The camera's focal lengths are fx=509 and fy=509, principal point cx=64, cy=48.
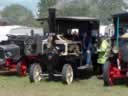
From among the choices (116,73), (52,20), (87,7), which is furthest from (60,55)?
(87,7)

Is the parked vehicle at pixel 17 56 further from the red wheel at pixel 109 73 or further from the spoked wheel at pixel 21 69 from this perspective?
the red wheel at pixel 109 73

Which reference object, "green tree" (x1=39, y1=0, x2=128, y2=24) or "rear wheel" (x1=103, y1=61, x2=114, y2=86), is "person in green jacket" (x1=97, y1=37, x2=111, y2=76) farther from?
"green tree" (x1=39, y1=0, x2=128, y2=24)

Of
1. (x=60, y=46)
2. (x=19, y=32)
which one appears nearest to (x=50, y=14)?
(x=60, y=46)

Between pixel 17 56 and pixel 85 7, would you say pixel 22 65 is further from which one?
pixel 85 7

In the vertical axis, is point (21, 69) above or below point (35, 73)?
below

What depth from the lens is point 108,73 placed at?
663 inches

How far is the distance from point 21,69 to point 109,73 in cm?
536

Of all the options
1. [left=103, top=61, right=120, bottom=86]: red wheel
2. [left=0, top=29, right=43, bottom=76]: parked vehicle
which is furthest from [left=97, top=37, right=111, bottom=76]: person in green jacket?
[left=0, top=29, right=43, bottom=76]: parked vehicle

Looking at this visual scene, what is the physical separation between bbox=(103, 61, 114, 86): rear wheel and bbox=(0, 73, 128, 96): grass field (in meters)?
0.27

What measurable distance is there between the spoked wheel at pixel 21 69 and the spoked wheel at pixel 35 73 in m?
2.56

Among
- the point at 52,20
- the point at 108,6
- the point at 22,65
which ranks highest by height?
the point at 52,20

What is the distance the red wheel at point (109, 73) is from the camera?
664 inches

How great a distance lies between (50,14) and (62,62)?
1.88 metres

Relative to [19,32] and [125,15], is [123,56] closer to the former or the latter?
[125,15]
